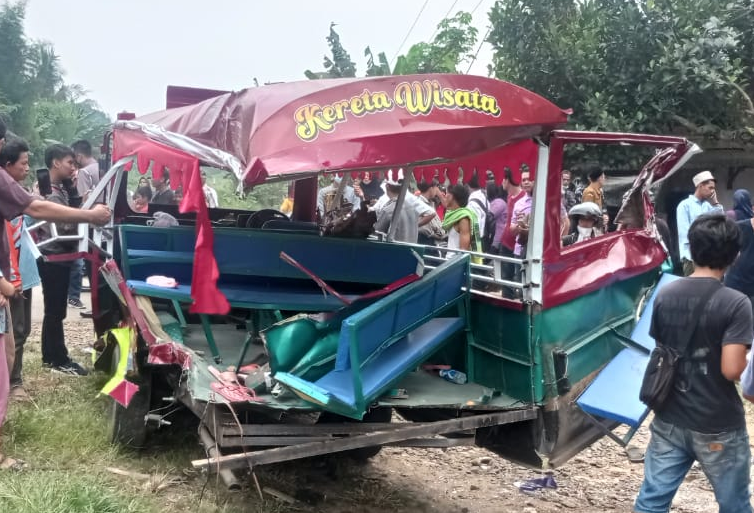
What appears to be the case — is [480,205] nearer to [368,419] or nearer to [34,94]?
[368,419]

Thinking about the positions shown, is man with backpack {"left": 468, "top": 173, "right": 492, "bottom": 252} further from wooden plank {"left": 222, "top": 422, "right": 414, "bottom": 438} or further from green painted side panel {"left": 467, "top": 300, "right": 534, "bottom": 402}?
wooden plank {"left": 222, "top": 422, "right": 414, "bottom": 438}

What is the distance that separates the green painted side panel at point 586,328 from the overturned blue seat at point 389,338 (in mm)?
520

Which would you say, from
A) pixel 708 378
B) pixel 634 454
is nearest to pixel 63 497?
pixel 708 378

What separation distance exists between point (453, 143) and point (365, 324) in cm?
114

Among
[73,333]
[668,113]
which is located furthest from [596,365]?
[668,113]

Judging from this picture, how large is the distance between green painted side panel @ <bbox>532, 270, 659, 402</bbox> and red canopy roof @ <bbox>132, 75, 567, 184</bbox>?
36.6 inches

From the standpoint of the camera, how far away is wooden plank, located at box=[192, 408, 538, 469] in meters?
3.15

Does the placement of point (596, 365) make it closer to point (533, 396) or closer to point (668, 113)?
point (533, 396)

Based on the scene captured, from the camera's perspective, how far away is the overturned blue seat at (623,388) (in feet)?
10.9

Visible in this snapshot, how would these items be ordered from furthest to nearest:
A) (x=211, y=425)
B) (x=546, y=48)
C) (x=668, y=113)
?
(x=546, y=48), (x=668, y=113), (x=211, y=425)

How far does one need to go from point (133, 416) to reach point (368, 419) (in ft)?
4.61

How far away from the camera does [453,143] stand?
3.80 metres

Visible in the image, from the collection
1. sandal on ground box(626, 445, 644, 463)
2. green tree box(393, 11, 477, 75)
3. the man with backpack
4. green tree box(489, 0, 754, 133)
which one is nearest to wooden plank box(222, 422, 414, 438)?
sandal on ground box(626, 445, 644, 463)

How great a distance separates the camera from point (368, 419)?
4.24m
